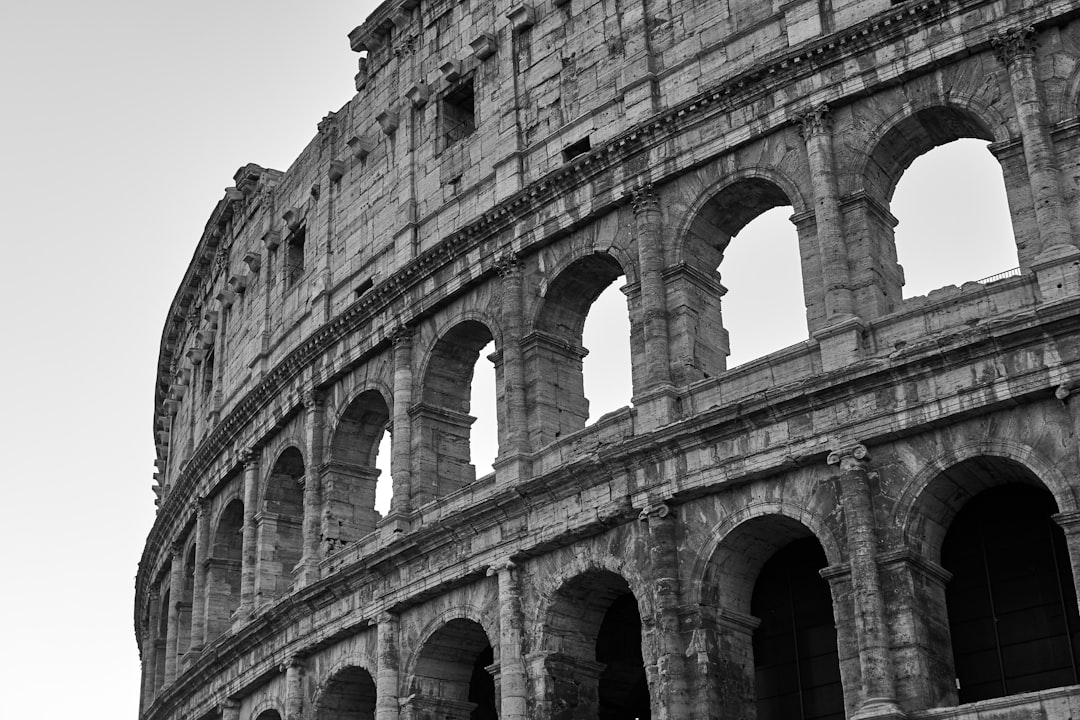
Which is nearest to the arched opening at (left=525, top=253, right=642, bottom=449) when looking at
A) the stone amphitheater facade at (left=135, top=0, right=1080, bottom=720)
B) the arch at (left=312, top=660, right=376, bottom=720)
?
the stone amphitheater facade at (left=135, top=0, right=1080, bottom=720)

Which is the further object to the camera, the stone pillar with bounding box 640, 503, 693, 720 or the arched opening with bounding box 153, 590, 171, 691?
the arched opening with bounding box 153, 590, 171, 691

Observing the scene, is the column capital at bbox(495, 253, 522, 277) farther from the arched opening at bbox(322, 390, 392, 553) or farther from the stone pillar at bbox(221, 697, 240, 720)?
the stone pillar at bbox(221, 697, 240, 720)

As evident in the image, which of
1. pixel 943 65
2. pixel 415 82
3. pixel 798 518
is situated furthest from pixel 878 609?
pixel 415 82

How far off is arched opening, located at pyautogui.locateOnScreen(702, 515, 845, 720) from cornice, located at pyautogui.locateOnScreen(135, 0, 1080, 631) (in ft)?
18.3

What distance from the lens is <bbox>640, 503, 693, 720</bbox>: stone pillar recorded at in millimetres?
19609

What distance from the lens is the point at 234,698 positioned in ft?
94.5

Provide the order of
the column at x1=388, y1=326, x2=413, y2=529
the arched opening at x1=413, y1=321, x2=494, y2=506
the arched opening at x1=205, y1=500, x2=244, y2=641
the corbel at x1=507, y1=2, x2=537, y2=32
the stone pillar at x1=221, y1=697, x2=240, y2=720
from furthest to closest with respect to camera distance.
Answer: the arched opening at x1=205, y1=500, x2=244, y2=641 → the stone pillar at x1=221, y1=697, x2=240, y2=720 → the corbel at x1=507, y1=2, x2=537, y2=32 → the arched opening at x1=413, y1=321, x2=494, y2=506 → the column at x1=388, y1=326, x2=413, y2=529

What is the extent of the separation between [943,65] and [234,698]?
1669 cm

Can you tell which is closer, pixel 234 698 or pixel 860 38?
pixel 860 38

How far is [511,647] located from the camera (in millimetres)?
21797

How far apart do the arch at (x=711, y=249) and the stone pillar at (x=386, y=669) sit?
6.25m

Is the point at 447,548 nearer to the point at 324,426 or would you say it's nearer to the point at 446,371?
the point at 446,371

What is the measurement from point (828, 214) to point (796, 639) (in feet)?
17.9

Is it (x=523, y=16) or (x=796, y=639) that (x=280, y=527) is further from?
(x=796, y=639)
